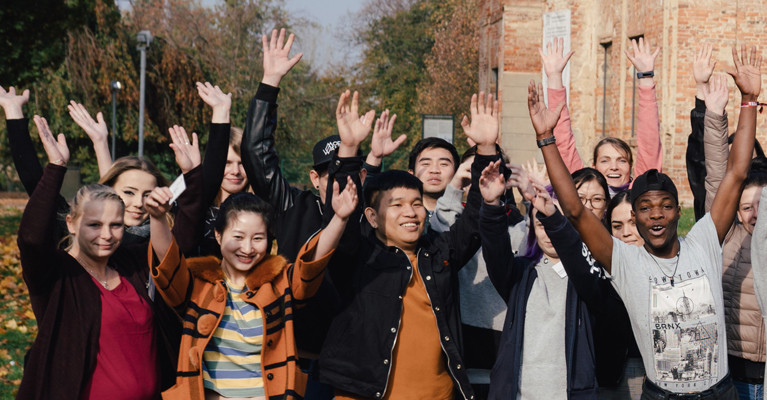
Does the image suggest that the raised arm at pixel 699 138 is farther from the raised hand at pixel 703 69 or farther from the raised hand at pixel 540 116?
the raised hand at pixel 540 116

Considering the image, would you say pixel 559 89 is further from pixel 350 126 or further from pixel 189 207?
pixel 189 207

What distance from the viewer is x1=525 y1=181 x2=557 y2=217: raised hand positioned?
4.08 metres

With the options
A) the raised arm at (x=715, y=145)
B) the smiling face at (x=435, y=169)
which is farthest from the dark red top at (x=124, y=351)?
the raised arm at (x=715, y=145)

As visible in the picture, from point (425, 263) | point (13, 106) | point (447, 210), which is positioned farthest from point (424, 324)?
point (13, 106)

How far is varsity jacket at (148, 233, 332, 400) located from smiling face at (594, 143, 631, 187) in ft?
8.15

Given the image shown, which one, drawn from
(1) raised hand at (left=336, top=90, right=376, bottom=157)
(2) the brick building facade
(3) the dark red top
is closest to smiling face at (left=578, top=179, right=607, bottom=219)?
(1) raised hand at (left=336, top=90, right=376, bottom=157)

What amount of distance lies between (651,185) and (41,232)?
291cm

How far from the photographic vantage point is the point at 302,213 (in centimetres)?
509

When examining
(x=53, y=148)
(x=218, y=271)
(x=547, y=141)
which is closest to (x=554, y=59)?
(x=547, y=141)

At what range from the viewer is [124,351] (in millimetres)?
4121

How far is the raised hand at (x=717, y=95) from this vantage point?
16.1 ft

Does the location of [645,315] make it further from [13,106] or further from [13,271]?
[13,271]

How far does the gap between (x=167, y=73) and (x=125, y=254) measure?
993 inches

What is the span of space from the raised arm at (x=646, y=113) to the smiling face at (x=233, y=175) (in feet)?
8.70
